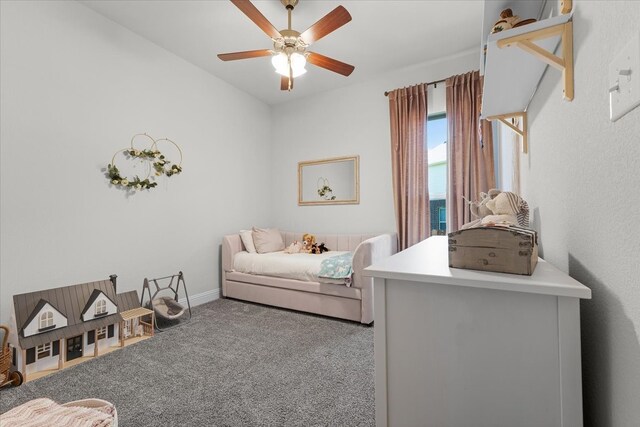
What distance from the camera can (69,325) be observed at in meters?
2.02

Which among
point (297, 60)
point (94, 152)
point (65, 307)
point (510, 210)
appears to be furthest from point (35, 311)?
point (510, 210)

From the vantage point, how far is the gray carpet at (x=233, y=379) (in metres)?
1.42

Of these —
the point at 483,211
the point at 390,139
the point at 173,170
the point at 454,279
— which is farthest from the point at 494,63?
the point at 173,170

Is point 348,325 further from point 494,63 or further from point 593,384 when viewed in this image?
point 494,63

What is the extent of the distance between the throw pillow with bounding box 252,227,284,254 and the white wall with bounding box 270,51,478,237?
0.46 meters

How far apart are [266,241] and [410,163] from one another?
6.58ft

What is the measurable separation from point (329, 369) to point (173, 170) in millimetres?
2456

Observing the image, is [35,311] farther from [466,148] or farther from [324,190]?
[466,148]

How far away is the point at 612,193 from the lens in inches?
23.1

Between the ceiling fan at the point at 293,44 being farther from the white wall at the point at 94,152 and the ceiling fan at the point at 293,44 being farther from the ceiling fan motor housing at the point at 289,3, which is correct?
the white wall at the point at 94,152

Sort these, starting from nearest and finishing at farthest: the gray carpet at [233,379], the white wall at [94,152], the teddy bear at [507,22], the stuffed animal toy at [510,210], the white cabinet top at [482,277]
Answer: the white cabinet top at [482,277]
the teddy bear at [507,22]
the stuffed animal toy at [510,210]
the gray carpet at [233,379]
the white wall at [94,152]

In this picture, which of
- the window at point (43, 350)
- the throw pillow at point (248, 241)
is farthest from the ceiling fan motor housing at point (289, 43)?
the window at point (43, 350)

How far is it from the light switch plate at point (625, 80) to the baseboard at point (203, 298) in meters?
3.47

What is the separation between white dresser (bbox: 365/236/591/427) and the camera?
660mm
